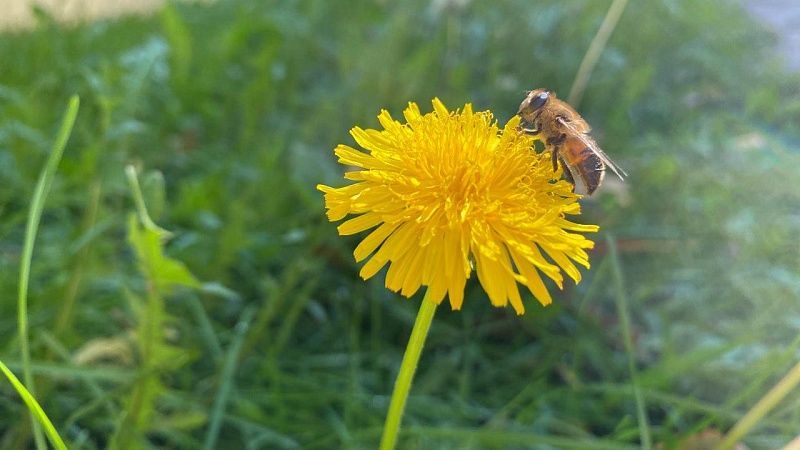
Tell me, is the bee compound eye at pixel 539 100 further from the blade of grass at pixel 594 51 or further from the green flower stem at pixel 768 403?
the blade of grass at pixel 594 51

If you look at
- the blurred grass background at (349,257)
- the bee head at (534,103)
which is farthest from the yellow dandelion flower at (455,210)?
the blurred grass background at (349,257)

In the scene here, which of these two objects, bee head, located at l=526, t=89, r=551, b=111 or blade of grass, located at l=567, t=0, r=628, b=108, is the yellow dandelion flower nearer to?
bee head, located at l=526, t=89, r=551, b=111

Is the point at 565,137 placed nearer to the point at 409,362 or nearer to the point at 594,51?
the point at 409,362

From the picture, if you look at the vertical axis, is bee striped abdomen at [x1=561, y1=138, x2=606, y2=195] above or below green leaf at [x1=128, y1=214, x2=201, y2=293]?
above

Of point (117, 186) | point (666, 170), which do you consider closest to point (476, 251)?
point (117, 186)

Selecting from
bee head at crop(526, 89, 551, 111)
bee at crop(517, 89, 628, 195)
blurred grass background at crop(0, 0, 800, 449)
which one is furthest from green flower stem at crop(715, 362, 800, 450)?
bee head at crop(526, 89, 551, 111)
